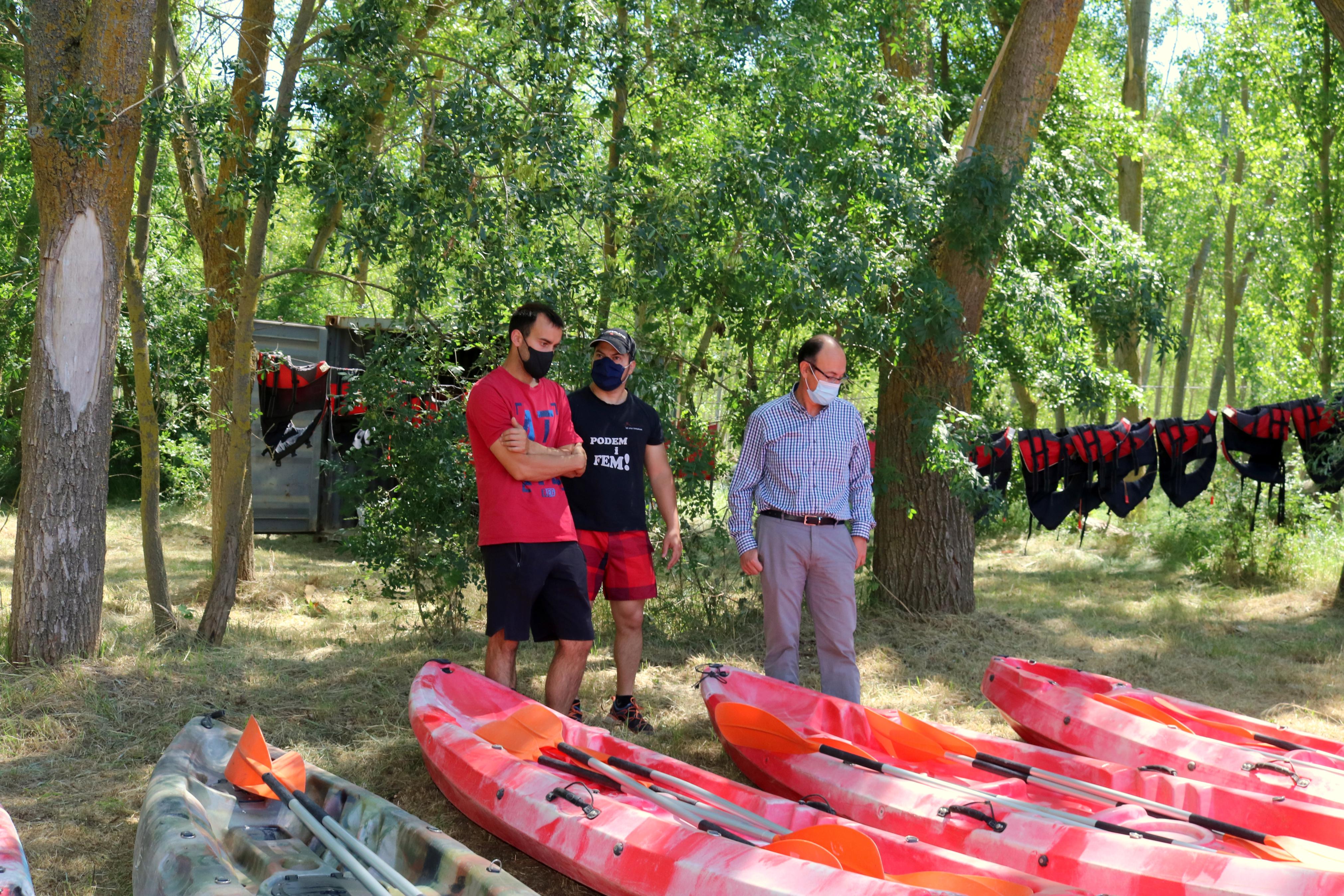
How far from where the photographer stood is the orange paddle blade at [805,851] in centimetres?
285

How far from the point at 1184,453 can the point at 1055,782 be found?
4881 millimetres

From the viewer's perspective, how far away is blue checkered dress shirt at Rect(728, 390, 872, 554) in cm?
474

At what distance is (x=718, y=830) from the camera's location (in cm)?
312

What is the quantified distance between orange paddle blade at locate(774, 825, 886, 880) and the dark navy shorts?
5.61 ft

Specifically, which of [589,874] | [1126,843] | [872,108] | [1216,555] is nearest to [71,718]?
[589,874]

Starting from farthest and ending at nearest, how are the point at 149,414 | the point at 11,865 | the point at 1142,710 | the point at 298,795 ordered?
the point at 149,414 < the point at 1142,710 < the point at 298,795 < the point at 11,865

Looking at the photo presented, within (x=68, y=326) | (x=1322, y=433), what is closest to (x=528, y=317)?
(x=68, y=326)

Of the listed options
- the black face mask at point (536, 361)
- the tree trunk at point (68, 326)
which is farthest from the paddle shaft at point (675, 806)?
the tree trunk at point (68, 326)

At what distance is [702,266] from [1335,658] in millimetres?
4713

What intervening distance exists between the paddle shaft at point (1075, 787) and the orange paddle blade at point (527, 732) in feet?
5.14

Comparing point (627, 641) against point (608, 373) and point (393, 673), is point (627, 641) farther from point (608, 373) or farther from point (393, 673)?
point (393, 673)

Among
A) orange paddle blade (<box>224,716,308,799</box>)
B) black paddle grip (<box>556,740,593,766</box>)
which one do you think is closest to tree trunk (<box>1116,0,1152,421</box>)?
black paddle grip (<box>556,740,593,766</box>)

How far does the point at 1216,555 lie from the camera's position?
9641 millimetres

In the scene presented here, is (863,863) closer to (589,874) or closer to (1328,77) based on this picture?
(589,874)
